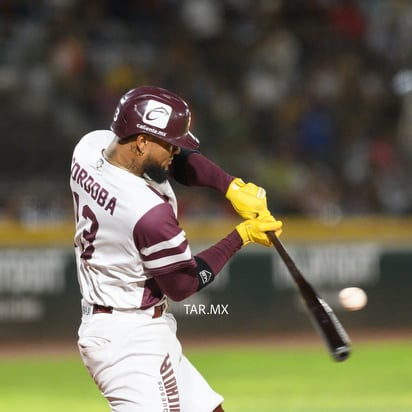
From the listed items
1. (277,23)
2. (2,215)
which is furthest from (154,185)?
(277,23)

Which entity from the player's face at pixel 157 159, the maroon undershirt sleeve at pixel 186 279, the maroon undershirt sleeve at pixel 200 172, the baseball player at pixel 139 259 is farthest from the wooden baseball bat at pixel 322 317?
the player's face at pixel 157 159

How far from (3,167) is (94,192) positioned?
295 inches

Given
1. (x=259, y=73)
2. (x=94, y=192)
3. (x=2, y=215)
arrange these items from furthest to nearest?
(x=259, y=73), (x=2, y=215), (x=94, y=192)

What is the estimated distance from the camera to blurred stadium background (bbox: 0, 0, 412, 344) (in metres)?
12.0

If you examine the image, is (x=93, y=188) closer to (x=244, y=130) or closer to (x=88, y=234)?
(x=88, y=234)

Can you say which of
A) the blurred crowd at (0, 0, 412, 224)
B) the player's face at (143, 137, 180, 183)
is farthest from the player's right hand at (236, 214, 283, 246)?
the blurred crowd at (0, 0, 412, 224)

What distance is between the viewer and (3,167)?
1209cm

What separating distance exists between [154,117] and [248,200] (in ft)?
2.49

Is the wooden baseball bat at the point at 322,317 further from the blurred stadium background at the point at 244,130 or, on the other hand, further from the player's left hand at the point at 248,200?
the blurred stadium background at the point at 244,130

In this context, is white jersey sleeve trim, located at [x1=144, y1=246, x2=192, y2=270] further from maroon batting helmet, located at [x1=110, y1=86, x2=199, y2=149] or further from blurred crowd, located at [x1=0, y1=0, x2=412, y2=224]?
blurred crowd, located at [x1=0, y1=0, x2=412, y2=224]

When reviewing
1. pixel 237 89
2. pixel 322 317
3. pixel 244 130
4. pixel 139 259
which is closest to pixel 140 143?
pixel 139 259

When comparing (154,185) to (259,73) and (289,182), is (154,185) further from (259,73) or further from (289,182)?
(259,73)

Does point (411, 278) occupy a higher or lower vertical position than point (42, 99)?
lower

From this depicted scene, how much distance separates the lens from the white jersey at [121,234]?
4.65 meters
